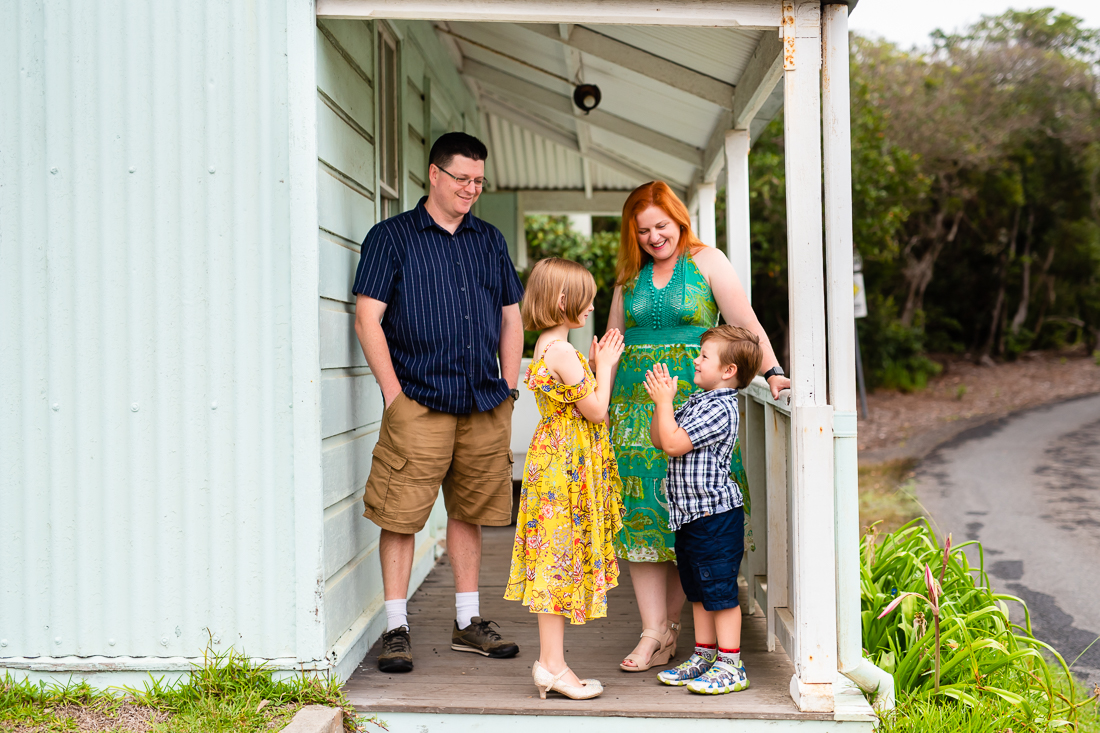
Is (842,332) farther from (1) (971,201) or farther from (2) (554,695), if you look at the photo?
(1) (971,201)

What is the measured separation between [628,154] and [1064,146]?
16.7m

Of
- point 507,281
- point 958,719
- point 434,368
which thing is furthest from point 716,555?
point 507,281

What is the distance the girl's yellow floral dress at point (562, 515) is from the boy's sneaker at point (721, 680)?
391 mm

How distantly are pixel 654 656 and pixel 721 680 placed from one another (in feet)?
1.11

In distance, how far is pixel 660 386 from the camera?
2.76 m

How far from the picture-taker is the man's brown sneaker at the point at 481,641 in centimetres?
318

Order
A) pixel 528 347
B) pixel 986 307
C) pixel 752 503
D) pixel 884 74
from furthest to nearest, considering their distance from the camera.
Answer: pixel 986 307 → pixel 884 74 → pixel 528 347 → pixel 752 503

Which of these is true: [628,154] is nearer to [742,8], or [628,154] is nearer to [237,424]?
[742,8]

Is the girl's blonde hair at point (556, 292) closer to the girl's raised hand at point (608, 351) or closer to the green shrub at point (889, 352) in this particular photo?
the girl's raised hand at point (608, 351)

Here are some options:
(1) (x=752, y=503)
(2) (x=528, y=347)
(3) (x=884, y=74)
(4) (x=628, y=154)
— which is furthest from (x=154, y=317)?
(3) (x=884, y=74)

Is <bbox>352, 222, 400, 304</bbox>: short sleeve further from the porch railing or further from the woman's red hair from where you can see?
the porch railing

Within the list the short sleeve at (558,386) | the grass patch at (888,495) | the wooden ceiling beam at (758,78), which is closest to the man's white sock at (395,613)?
the short sleeve at (558,386)

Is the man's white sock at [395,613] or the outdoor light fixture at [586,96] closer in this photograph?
the man's white sock at [395,613]

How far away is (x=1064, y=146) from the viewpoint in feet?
61.9
